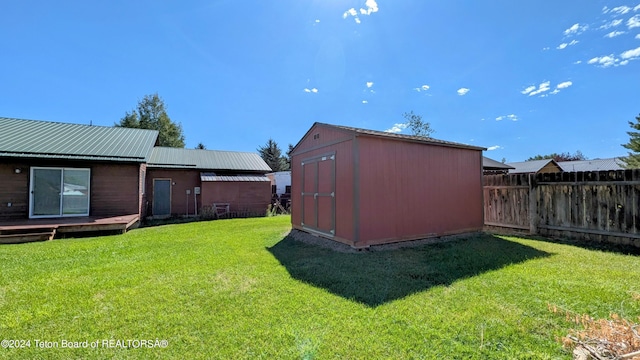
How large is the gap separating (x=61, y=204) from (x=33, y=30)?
20.2ft

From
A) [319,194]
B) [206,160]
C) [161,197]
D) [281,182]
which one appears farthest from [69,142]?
[281,182]

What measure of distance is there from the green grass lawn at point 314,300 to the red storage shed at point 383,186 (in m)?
0.77

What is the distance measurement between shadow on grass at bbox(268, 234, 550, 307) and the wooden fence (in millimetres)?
1640

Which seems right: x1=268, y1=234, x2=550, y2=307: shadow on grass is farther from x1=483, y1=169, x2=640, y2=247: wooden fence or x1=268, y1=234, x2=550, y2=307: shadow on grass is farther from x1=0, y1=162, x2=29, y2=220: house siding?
x1=0, y1=162, x2=29, y2=220: house siding

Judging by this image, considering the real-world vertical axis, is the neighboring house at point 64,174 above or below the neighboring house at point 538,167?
below

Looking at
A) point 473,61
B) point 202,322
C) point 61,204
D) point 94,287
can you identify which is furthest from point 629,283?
point 61,204

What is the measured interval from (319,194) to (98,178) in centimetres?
857

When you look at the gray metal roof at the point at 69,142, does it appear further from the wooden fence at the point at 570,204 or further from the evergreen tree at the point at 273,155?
the evergreen tree at the point at 273,155

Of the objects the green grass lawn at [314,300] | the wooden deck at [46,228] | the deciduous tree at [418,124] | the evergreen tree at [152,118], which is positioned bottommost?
the green grass lawn at [314,300]

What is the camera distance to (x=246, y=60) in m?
10.8

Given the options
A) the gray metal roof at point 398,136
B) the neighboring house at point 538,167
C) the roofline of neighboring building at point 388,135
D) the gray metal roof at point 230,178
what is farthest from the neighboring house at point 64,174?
the neighboring house at point 538,167

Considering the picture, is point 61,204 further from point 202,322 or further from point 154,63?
point 202,322

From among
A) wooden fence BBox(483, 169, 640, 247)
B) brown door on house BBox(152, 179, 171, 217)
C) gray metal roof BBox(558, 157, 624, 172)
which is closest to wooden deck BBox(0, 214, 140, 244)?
brown door on house BBox(152, 179, 171, 217)

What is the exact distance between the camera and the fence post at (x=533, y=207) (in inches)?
271
